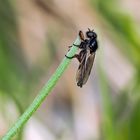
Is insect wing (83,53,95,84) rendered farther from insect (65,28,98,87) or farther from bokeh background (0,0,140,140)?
bokeh background (0,0,140,140)

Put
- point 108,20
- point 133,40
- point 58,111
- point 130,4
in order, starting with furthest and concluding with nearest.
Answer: point 130,4
point 58,111
point 108,20
point 133,40

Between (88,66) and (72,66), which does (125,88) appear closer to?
(88,66)

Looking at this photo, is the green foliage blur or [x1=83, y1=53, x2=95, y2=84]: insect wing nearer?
[x1=83, y1=53, x2=95, y2=84]: insect wing

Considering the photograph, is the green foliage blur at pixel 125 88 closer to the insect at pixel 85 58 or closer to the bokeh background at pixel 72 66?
the bokeh background at pixel 72 66

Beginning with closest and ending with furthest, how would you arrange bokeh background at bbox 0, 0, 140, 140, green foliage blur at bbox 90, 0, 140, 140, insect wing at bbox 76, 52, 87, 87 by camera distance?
insect wing at bbox 76, 52, 87, 87 → green foliage blur at bbox 90, 0, 140, 140 → bokeh background at bbox 0, 0, 140, 140

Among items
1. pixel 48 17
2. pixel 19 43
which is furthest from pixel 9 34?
pixel 48 17

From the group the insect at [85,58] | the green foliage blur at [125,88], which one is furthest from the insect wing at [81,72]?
the green foliage blur at [125,88]

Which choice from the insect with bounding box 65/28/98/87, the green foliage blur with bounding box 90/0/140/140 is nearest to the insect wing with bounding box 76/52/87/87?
the insect with bounding box 65/28/98/87

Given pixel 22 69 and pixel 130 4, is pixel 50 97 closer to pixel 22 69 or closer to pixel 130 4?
pixel 22 69
